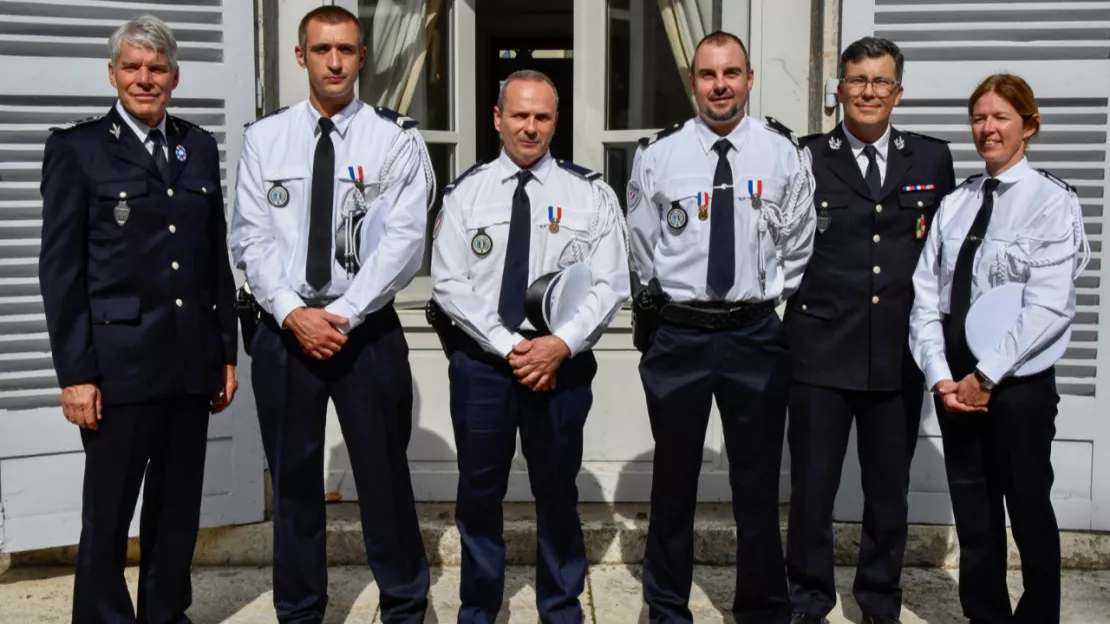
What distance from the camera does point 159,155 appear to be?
324 centimetres

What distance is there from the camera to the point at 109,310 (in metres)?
3.15

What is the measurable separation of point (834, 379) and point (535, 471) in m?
0.93

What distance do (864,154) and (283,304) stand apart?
1764mm

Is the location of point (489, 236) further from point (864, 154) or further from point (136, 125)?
point (864, 154)

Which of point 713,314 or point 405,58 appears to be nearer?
point 713,314

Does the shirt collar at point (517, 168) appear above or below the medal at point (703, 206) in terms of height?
above

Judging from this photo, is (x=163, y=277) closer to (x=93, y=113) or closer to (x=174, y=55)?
(x=174, y=55)

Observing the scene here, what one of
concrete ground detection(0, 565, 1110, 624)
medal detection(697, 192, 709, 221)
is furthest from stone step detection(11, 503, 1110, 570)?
medal detection(697, 192, 709, 221)

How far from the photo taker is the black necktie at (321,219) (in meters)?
3.18

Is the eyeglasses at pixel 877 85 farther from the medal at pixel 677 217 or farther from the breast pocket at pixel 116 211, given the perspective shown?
the breast pocket at pixel 116 211

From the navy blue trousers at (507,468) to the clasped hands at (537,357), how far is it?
90mm

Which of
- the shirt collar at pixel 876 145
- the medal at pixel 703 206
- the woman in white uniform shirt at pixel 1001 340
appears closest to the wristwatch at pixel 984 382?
the woman in white uniform shirt at pixel 1001 340

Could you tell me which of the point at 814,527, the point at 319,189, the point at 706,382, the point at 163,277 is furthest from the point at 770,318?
the point at 163,277

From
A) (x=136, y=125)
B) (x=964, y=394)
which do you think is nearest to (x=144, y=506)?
(x=136, y=125)
